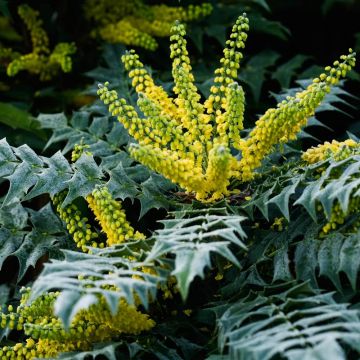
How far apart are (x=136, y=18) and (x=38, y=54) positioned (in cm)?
68

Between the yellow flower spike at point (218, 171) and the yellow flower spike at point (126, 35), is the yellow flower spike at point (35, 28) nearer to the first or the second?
the yellow flower spike at point (126, 35)

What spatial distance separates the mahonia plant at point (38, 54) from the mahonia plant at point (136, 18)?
274 millimetres

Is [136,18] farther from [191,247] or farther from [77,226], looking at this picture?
[191,247]

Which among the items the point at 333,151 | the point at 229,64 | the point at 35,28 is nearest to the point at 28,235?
the point at 229,64

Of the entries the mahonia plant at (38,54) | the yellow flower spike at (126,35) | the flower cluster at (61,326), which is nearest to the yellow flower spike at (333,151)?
the flower cluster at (61,326)

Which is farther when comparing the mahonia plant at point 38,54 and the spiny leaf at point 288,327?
the mahonia plant at point 38,54

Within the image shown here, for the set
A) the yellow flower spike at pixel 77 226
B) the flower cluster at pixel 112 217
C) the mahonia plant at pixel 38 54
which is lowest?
the yellow flower spike at pixel 77 226

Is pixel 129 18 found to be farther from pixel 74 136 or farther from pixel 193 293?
pixel 193 293

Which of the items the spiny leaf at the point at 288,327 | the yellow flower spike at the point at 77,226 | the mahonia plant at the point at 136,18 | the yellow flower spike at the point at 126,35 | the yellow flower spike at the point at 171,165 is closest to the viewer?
the spiny leaf at the point at 288,327

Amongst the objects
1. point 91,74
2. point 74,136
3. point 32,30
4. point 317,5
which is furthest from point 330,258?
point 317,5

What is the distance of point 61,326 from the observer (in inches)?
107

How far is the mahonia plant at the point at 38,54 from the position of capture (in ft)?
15.7

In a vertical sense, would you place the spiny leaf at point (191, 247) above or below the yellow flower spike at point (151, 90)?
below

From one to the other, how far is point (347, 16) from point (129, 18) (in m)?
1.95
